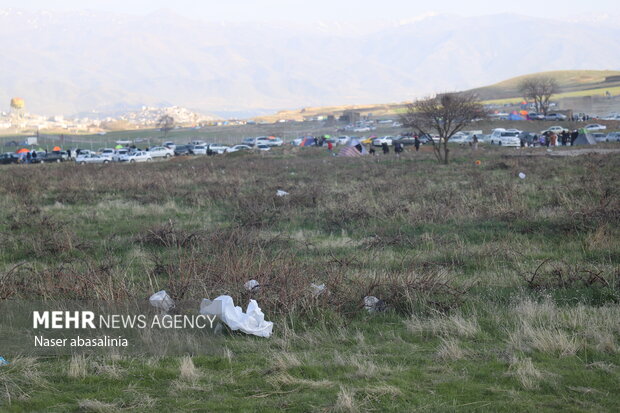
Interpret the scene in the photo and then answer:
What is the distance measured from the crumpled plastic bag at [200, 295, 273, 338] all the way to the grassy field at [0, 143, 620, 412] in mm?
150

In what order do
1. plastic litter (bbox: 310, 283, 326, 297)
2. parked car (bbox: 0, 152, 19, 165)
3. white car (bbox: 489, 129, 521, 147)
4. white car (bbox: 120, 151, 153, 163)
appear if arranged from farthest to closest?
parked car (bbox: 0, 152, 19, 165)
white car (bbox: 120, 151, 153, 163)
white car (bbox: 489, 129, 521, 147)
plastic litter (bbox: 310, 283, 326, 297)

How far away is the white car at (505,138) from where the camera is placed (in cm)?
5388

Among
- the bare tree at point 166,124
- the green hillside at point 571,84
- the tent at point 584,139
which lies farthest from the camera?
the green hillside at point 571,84

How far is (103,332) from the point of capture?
21.2 feet

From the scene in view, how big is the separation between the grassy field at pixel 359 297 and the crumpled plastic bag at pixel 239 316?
15cm

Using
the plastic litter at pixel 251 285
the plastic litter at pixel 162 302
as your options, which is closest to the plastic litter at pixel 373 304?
the plastic litter at pixel 251 285

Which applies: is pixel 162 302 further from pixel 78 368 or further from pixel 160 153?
pixel 160 153

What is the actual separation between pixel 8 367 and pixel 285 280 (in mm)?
3322

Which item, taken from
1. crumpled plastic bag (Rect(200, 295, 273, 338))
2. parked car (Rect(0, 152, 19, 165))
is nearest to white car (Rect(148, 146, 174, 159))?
parked car (Rect(0, 152, 19, 165))

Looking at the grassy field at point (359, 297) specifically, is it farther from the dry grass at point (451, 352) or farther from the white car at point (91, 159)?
the white car at point (91, 159)

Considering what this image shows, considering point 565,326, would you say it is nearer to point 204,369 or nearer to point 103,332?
point 204,369

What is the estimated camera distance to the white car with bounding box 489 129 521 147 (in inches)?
2121

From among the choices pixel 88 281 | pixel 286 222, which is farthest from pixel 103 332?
pixel 286 222

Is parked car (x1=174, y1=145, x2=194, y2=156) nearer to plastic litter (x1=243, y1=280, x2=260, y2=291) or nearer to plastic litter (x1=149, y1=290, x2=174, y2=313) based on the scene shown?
plastic litter (x1=243, y1=280, x2=260, y2=291)
